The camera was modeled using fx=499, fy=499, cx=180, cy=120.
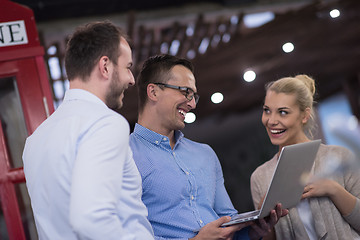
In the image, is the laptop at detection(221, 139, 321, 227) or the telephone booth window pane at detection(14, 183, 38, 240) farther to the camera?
the telephone booth window pane at detection(14, 183, 38, 240)

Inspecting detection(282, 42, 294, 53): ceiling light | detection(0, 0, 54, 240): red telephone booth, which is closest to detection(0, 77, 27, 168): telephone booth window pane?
detection(0, 0, 54, 240): red telephone booth

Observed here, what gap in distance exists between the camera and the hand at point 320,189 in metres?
2.29

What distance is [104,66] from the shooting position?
1525 mm

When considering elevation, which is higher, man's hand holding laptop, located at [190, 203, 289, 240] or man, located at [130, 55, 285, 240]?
man, located at [130, 55, 285, 240]

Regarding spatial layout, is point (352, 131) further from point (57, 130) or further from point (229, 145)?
point (229, 145)

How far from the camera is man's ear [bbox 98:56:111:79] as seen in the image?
4.99ft

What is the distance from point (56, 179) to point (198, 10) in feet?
17.4

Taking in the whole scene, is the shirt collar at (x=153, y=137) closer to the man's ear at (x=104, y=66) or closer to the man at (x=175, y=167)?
the man at (x=175, y=167)

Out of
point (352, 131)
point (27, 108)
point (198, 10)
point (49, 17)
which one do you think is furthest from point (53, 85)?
point (352, 131)

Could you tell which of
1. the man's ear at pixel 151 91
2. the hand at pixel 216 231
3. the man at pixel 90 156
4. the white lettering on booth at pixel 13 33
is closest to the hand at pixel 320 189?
the hand at pixel 216 231

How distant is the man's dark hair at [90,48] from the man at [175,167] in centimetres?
59

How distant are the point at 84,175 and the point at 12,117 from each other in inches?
51.9

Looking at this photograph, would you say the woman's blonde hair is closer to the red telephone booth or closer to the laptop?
the laptop

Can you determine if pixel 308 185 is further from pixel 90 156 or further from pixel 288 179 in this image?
pixel 90 156
